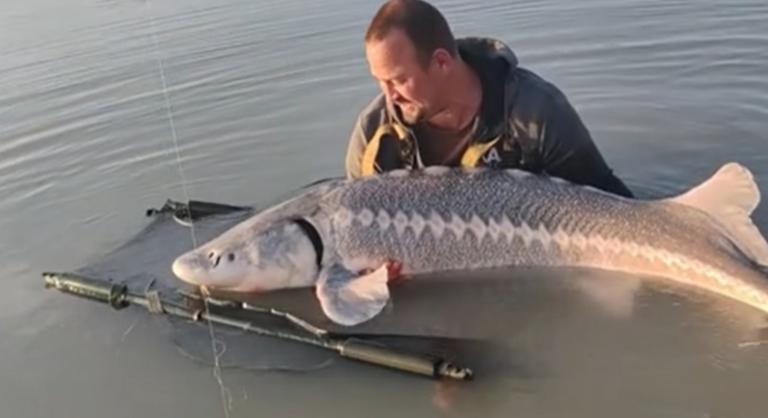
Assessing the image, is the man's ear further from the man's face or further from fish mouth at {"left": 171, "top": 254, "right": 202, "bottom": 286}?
fish mouth at {"left": 171, "top": 254, "right": 202, "bottom": 286}

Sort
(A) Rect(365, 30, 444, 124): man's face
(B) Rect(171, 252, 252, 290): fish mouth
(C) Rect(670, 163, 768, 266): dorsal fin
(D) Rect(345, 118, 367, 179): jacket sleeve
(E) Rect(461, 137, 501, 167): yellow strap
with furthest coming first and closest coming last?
(D) Rect(345, 118, 367, 179): jacket sleeve < (E) Rect(461, 137, 501, 167): yellow strap < (B) Rect(171, 252, 252, 290): fish mouth < (A) Rect(365, 30, 444, 124): man's face < (C) Rect(670, 163, 768, 266): dorsal fin

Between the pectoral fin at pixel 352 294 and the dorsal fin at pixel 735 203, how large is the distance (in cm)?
133

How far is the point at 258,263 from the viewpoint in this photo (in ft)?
14.8

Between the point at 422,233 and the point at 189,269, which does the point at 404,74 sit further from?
the point at 189,269

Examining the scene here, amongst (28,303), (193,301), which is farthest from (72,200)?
(193,301)

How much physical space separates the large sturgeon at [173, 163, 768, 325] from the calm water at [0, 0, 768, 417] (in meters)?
0.29

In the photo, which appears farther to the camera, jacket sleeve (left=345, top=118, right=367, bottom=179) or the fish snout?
jacket sleeve (left=345, top=118, right=367, bottom=179)

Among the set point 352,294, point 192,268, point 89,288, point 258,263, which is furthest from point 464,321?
point 89,288

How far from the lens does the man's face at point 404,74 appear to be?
4250 millimetres

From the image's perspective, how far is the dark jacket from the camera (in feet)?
14.9

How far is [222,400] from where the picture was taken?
3.70 meters

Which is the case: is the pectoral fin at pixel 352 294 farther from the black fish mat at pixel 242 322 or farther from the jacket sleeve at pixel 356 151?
the jacket sleeve at pixel 356 151

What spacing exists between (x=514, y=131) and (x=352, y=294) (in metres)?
1.09

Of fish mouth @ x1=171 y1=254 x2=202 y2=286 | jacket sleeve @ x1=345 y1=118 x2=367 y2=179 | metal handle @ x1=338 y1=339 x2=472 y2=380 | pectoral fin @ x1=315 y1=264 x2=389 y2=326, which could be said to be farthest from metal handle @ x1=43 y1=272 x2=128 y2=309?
jacket sleeve @ x1=345 y1=118 x2=367 y2=179
